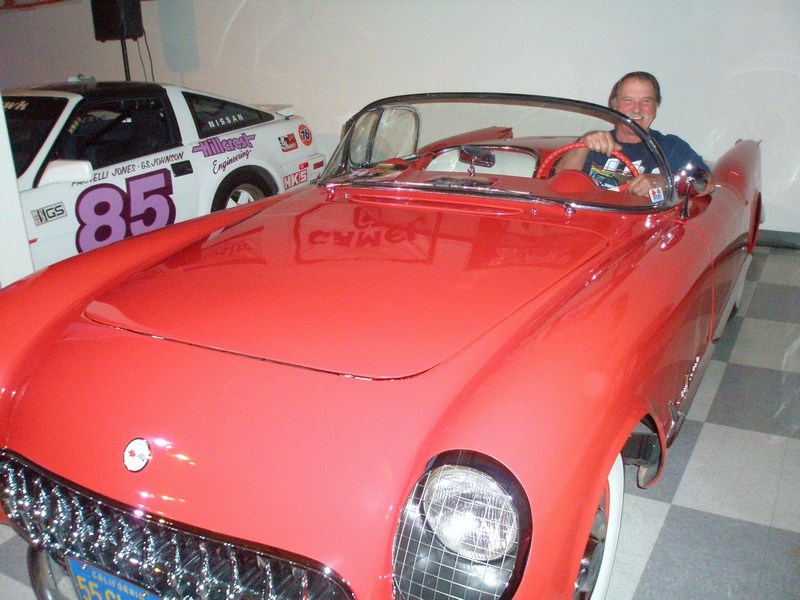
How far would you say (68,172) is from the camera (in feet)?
9.99

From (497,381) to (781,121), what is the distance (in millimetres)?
4031

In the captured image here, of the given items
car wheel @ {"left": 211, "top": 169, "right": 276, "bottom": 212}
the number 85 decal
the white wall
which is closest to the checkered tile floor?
the number 85 decal

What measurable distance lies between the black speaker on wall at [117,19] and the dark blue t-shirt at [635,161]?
15.9 feet

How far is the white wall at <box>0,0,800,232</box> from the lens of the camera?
434 cm

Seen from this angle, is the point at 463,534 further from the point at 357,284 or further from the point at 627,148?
the point at 627,148

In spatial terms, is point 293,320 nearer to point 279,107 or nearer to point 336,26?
point 279,107

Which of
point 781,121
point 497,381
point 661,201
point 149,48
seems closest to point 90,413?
point 497,381

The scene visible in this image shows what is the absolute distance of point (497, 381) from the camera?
1.26m

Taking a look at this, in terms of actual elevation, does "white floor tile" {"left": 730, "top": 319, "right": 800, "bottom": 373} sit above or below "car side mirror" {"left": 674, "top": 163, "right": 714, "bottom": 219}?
below

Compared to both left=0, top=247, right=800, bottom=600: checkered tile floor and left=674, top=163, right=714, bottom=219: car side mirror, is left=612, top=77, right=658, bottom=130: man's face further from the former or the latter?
left=0, top=247, right=800, bottom=600: checkered tile floor

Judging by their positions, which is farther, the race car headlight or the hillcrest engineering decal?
the hillcrest engineering decal

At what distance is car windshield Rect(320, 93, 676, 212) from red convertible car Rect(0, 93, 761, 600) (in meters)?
0.20

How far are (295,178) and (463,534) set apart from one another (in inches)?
140

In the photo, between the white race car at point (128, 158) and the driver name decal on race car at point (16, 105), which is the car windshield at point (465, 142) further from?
the driver name decal on race car at point (16, 105)
